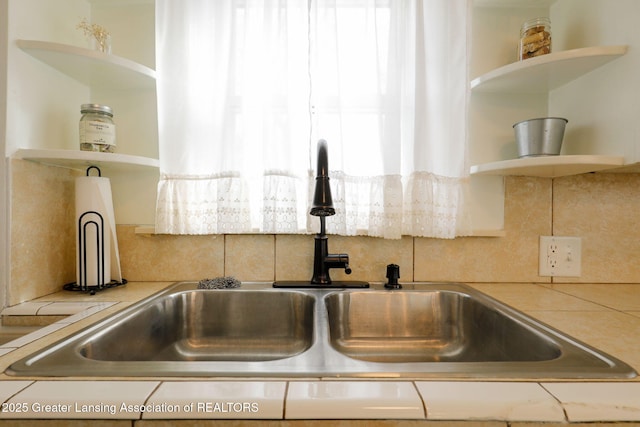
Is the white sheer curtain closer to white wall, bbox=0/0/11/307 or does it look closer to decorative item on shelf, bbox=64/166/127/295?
decorative item on shelf, bbox=64/166/127/295

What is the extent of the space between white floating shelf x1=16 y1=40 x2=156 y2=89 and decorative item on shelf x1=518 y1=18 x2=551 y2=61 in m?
1.22

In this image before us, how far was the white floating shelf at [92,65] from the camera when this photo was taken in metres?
0.88

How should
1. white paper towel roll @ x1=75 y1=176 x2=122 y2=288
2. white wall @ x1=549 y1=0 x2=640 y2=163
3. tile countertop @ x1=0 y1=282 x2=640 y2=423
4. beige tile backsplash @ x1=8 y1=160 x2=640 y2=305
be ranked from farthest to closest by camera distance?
beige tile backsplash @ x1=8 y1=160 x2=640 y2=305 < white paper towel roll @ x1=75 y1=176 x2=122 y2=288 < white wall @ x1=549 y1=0 x2=640 y2=163 < tile countertop @ x1=0 y1=282 x2=640 y2=423

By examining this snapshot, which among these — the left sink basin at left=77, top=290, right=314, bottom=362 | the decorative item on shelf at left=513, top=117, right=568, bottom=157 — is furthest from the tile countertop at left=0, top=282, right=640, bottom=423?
the decorative item on shelf at left=513, top=117, right=568, bottom=157

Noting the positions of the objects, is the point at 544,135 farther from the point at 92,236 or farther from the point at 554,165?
the point at 92,236

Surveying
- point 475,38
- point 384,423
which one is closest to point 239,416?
point 384,423

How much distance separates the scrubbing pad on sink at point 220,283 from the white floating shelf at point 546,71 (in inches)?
40.8

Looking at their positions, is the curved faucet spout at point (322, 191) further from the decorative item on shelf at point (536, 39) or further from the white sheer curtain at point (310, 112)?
the decorative item on shelf at point (536, 39)

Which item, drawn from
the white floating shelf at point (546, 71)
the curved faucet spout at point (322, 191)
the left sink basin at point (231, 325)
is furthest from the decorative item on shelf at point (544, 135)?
the left sink basin at point (231, 325)

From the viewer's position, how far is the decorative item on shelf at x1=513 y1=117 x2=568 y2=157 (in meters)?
0.90

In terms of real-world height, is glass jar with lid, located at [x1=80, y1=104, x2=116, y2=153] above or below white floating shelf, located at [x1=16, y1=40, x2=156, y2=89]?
below

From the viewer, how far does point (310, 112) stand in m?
1.03

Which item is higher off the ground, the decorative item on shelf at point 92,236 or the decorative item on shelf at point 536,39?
the decorative item on shelf at point 536,39

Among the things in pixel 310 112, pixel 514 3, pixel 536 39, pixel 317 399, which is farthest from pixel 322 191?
pixel 514 3
